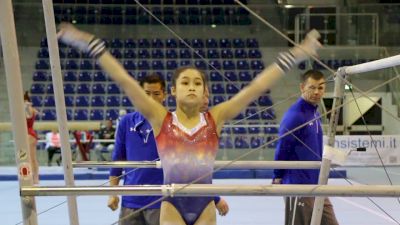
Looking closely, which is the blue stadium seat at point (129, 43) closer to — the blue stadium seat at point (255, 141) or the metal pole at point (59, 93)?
the blue stadium seat at point (255, 141)

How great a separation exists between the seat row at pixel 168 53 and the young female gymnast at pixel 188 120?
13.3 m

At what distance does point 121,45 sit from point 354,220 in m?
11.3

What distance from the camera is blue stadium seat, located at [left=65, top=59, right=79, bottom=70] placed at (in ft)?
51.1

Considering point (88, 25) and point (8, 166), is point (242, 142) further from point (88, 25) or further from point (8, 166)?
point (88, 25)

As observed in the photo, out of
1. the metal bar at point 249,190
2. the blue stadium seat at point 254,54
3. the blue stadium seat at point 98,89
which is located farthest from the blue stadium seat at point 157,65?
the metal bar at point 249,190

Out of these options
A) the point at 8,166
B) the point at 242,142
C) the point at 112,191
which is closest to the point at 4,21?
the point at 112,191

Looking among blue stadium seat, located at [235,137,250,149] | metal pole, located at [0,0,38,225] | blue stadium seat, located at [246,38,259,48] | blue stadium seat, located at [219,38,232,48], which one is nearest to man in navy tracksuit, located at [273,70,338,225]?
metal pole, located at [0,0,38,225]

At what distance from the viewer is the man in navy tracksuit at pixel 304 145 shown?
3.78 meters

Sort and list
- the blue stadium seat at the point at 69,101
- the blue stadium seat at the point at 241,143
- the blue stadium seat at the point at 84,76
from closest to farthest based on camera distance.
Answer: the blue stadium seat at the point at 241,143 → the blue stadium seat at the point at 69,101 → the blue stadium seat at the point at 84,76

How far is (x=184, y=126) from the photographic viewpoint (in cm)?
257

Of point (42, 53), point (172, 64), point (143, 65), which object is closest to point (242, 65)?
point (172, 64)

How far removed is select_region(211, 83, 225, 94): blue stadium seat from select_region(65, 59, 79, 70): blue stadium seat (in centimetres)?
373

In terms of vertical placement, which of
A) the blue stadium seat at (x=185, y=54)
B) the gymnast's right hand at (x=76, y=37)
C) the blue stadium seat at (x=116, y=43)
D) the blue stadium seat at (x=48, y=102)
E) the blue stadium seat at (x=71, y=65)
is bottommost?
the blue stadium seat at (x=48, y=102)

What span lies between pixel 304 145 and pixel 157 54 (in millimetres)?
12438
